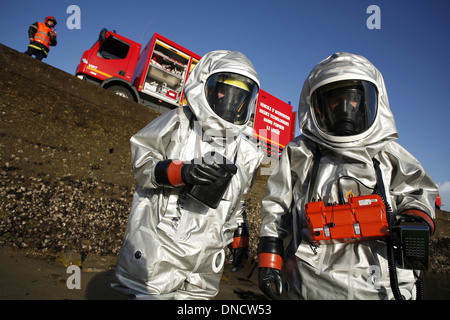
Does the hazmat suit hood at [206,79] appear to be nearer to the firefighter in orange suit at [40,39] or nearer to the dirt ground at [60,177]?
the dirt ground at [60,177]

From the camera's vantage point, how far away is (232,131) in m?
2.03

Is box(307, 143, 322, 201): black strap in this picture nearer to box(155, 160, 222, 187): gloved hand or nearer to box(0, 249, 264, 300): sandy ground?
box(155, 160, 222, 187): gloved hand

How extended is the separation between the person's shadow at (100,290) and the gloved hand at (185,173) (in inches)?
69.8

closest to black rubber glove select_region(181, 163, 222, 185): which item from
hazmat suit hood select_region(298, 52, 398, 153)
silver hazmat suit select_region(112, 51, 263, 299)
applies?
silver hazmat suit select_region(112, 51, 263, 299)

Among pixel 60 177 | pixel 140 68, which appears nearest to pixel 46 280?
pixel 60 177

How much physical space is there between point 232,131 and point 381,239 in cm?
121

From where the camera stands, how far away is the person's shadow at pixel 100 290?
2.70 meters

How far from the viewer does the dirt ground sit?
10.8 feet

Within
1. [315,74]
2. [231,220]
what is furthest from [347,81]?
[231,220]

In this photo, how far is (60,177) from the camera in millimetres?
3811

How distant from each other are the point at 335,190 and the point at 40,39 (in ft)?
A: 24.0

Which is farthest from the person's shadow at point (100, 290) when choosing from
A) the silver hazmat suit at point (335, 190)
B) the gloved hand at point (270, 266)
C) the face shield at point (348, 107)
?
the face shield at point (348, 107)
